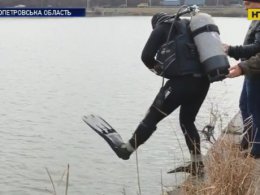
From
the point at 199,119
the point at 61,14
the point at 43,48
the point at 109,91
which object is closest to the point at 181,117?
the point at 199,119

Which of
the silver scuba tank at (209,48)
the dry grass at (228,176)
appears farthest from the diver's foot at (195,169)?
the silver scuba tank at (209,48)

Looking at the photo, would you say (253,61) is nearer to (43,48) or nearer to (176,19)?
(176,19)

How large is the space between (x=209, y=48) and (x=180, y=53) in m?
0.27

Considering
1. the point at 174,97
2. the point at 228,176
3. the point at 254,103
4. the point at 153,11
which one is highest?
the point at 174,97

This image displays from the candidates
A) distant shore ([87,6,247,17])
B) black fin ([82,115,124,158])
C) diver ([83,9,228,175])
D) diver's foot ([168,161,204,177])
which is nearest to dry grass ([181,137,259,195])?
diver's foot ([168,161,204,177])

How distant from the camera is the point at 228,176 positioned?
3.77 m

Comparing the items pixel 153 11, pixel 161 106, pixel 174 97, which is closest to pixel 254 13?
pixel 174 97

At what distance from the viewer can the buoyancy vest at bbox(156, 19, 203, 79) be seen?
4.99 metres

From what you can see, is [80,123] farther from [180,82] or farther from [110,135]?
[180,82]

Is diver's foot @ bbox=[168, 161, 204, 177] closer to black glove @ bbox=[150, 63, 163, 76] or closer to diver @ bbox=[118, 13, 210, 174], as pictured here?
diver @ bbox=[118, 13, 210, 174]

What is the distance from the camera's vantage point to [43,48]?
1292 inches

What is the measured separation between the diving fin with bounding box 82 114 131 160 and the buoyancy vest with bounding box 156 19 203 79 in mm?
1032

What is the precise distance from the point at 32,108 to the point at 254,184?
32.5 feet

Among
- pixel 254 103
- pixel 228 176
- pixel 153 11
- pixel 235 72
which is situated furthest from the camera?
pixel 153 11
